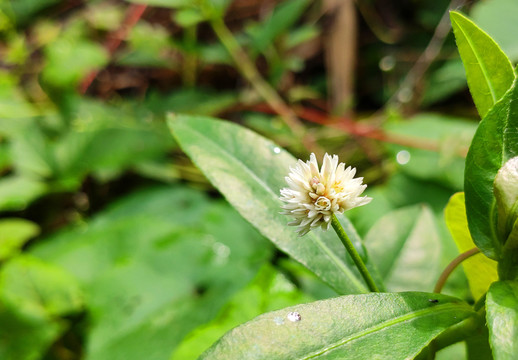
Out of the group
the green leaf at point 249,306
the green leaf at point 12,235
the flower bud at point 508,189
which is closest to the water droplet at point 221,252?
the green leaf at point 249,306

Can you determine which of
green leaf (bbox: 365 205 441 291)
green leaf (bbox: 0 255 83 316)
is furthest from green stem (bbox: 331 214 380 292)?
green leaf (bbox: 0 255 83 316)

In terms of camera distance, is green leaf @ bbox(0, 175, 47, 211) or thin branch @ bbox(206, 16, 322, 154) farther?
thin branch @ bbox(206, 16, 322, 154)

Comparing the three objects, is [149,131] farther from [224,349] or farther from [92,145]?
[224,349]

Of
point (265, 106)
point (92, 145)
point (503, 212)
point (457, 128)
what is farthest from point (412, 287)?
point (92, 145)

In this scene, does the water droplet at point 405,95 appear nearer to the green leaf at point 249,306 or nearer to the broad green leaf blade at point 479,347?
the green leaf at point 249,306

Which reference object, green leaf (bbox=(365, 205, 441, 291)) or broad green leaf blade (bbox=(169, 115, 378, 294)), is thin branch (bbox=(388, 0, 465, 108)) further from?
broad green leaf blade (bbox=(169, 115, 378, 294))

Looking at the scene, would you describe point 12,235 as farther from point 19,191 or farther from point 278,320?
point 278,320
